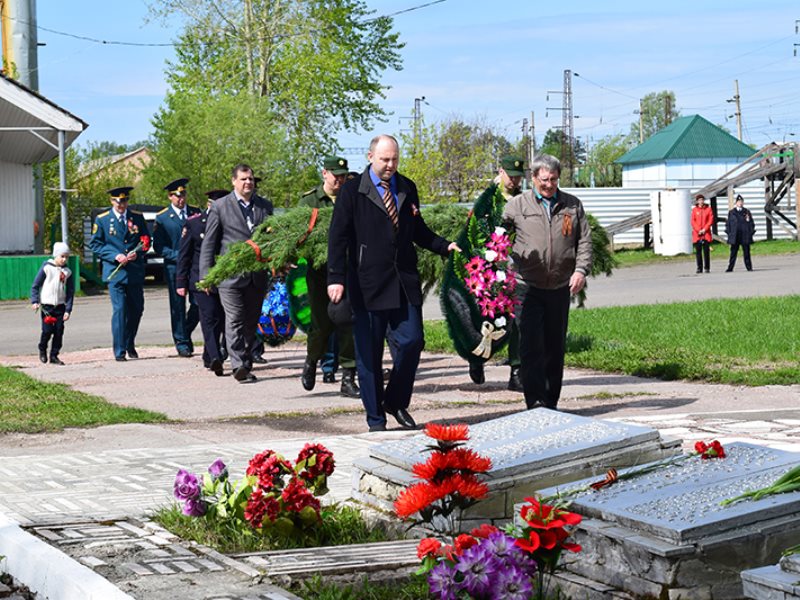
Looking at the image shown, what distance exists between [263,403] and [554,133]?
153 metres

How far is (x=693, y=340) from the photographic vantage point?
14820 mm

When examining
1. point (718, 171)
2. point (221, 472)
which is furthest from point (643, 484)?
point (718, 171)

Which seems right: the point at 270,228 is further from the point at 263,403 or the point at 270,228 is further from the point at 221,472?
the point at 221,472

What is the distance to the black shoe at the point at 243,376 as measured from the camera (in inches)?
515

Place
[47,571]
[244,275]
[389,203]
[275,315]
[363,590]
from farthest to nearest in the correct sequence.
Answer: [275,315], [244,275], [389,203], [47,571], [363,590]

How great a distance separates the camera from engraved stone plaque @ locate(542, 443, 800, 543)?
432cm

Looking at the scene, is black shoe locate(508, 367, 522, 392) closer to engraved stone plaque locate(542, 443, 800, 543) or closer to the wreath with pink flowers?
the wreath with pink flowers

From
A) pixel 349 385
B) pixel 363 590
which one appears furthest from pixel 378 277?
pixel 363 590

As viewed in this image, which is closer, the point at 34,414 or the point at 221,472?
the point at 221,472

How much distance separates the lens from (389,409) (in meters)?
9.45

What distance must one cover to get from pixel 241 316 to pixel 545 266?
4.00 m

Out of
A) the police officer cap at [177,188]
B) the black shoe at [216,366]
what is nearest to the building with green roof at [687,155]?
the police officer cap at [177,188]

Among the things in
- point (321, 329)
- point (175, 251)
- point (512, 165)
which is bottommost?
point (321, 329)

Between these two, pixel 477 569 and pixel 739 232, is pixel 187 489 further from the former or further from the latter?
pixel 739 232
